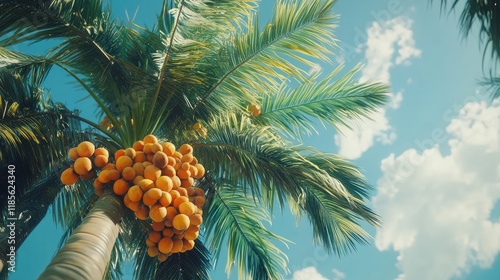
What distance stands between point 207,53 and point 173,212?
2.40m

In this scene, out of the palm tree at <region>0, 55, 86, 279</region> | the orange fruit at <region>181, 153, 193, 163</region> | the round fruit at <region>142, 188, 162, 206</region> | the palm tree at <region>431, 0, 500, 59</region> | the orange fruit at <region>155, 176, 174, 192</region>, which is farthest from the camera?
the palm tree at <region>0, 55, 86, 279</region>

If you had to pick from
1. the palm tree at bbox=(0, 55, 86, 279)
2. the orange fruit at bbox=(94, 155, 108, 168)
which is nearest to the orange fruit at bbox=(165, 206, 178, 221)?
the orange fruit at bbox=(94, 155, 108, 168)

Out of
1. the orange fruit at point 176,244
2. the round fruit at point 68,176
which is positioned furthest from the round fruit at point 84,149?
the orange fruit at point 176,244

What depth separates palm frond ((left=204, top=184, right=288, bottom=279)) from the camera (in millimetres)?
5738

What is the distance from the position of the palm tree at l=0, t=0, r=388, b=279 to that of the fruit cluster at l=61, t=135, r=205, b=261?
79 cm

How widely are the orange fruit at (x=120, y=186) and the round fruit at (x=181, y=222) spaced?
1.67 ft

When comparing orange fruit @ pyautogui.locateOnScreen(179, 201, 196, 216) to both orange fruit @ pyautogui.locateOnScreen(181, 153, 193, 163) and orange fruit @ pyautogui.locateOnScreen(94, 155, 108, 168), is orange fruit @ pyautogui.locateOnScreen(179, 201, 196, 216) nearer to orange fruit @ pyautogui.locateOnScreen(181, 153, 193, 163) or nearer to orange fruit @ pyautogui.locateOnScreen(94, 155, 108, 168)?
orange fruit @ pyautogui.locateOnScreen(181, 153, 193, 163)

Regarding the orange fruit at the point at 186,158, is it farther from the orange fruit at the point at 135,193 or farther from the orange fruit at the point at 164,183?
the orange fruit at the point at 135,193

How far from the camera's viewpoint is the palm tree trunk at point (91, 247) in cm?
273

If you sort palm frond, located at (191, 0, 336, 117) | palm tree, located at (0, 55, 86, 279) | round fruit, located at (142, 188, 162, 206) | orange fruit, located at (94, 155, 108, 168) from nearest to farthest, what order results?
round fruit, located at (142, 188, 162, 206) < orange fruit, located at (94, 155, 108, 168) < palm tree, located at (0, 55, 86, 279) < palm frond, located at (191, 0, 336, 117)

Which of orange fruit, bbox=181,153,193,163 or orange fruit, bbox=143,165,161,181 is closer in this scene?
orange fruit, bbox=143,165,161,181

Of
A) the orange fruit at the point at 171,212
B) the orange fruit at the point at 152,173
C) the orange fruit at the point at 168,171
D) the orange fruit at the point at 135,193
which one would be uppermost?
the orange fruit at the point at 168,171

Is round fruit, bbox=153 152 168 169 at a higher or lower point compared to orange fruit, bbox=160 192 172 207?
higher

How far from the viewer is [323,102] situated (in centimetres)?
638
